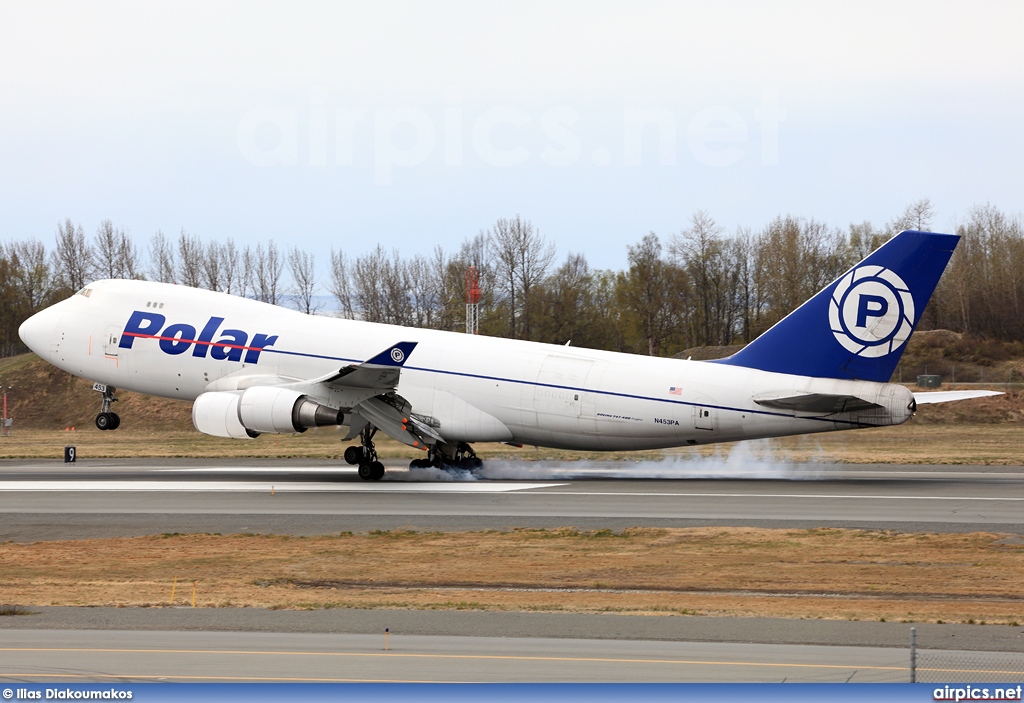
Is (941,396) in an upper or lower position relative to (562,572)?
upper

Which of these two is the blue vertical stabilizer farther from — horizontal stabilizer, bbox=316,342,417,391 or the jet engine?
the jet engine

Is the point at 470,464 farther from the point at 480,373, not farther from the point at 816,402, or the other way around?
the point at 816,402

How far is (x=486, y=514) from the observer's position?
2692 cm

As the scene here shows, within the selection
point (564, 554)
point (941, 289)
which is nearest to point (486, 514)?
point (564, 554)

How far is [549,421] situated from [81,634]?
21.2 meters

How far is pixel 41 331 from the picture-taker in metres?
39.8

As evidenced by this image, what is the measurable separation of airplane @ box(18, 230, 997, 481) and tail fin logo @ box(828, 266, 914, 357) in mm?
37

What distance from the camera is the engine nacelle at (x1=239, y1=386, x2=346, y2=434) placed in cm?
3344

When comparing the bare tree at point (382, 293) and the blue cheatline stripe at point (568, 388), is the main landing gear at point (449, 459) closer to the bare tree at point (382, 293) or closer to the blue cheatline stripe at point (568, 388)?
the blue cheatline stripe at point (568, 388)

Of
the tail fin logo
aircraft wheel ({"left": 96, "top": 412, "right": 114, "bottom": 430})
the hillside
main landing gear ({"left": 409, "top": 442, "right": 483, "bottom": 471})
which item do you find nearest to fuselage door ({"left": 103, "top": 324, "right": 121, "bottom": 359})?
aircraft wheel ({"left": 96, "top": 412, "right": 114, "bottom": 430})

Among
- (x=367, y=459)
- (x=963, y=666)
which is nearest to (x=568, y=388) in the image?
(x=367, y=459)

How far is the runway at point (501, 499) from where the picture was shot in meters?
25.5

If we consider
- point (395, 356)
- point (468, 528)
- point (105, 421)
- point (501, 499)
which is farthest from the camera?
point (105, 421)

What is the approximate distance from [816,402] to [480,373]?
413 inches
